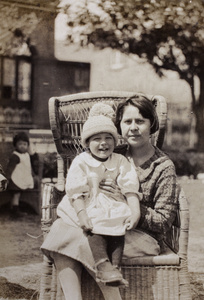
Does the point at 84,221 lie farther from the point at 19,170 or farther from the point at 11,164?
the point at 19,170

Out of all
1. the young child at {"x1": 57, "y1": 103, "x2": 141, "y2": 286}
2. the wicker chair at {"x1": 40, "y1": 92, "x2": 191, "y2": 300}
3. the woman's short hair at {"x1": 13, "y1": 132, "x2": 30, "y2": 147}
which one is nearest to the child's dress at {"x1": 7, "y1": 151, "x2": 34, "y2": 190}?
the woman's short hair at {"x1": 13, "y1": 132, "x2": 30, "y2": 147}

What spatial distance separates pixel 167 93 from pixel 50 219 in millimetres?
1731

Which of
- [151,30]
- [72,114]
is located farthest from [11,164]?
[151,30]

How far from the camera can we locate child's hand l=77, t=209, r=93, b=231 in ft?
6.56

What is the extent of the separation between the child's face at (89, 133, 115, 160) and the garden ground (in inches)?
28.7

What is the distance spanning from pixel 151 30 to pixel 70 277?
2229 millimetres

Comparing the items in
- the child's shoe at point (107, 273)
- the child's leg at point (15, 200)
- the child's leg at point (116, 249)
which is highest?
the child's leg at point (116, 249)

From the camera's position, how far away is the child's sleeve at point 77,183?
2.12 meters

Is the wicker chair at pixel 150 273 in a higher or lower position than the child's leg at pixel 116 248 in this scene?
lower

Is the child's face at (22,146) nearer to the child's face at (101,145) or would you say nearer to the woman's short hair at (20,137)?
the woman's short hair at (20,137)

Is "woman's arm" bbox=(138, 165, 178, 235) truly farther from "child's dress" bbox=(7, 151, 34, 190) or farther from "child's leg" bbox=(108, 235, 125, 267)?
"child's dress" bbox=(7, 151, 34, 190)

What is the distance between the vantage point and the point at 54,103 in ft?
8.99

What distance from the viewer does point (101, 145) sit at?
220 cm

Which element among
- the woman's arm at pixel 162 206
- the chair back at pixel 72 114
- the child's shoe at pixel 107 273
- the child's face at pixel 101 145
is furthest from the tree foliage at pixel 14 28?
the child's shoe at pixel 107 273
